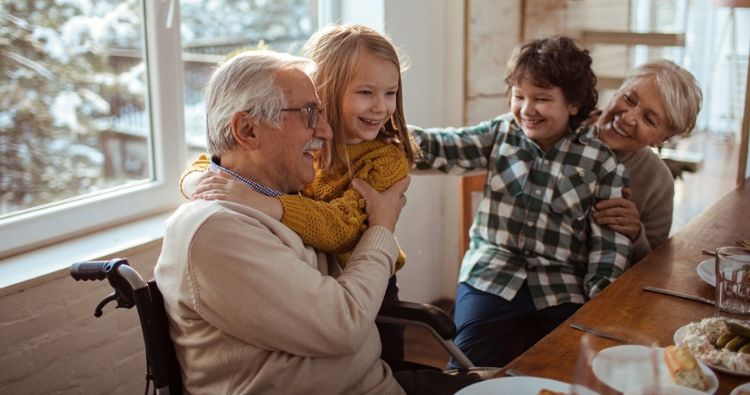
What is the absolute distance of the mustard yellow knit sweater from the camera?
161 cm

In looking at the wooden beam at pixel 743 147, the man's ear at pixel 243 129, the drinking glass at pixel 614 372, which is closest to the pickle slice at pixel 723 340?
the drinking glass at pixel 614 372

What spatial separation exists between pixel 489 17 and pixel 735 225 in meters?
1.55

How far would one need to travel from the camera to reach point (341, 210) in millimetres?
1732

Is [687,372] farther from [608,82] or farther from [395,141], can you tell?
[608,82]

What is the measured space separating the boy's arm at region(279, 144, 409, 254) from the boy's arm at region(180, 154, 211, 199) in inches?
8.3

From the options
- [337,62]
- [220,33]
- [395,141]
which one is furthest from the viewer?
[220,33]

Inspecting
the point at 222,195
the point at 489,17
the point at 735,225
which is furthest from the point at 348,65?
the point at 489,17

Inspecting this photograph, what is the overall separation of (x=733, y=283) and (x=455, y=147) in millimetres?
931

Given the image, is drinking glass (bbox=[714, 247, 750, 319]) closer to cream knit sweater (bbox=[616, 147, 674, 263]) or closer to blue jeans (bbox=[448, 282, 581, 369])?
blue jeans (bbox=[448, 282, 581, 369])

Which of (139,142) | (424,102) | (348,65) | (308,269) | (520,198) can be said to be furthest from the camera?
(424,102)

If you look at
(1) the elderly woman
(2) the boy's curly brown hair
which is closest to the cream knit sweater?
(1) the elderly woman

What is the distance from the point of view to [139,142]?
260cm

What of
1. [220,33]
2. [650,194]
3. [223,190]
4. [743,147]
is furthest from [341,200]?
[743,147]

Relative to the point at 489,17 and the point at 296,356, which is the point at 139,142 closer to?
the point at 296,356
